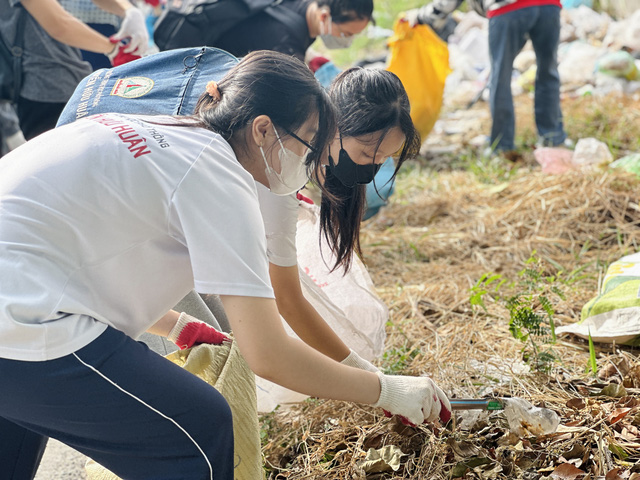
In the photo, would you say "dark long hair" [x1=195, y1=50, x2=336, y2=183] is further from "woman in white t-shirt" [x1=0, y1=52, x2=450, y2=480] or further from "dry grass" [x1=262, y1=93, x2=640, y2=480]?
"dry grass" [x1=262, y1=93, x2=640, y2=480]

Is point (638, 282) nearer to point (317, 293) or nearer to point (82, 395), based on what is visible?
point (317, 293)

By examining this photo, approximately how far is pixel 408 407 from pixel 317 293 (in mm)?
675

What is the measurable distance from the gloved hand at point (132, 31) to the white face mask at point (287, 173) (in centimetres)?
177

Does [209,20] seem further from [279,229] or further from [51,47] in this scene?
[279,229]

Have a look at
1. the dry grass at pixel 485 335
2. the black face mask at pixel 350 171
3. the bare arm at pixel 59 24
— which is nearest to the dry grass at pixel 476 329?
the dry grass at pixel 485 335

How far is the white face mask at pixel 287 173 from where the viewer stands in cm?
143

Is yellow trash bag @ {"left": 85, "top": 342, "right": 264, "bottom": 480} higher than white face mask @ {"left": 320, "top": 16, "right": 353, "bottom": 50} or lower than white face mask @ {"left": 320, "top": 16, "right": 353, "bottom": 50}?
lower

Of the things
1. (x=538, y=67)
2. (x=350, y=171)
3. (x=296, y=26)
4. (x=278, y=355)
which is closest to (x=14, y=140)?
(x=296, y=26)

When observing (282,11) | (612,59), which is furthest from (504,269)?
(612,59)

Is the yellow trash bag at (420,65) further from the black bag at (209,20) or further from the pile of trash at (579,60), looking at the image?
the black bag at (209,20)

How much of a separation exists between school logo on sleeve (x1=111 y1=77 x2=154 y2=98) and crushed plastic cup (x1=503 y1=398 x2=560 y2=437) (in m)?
1.28

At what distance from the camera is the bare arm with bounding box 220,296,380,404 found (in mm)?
1185

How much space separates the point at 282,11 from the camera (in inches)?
122

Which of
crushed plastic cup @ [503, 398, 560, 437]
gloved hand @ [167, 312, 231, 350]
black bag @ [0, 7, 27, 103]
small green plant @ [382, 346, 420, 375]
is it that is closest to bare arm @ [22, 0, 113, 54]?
black bag @ [0, 7, 27, 103]
